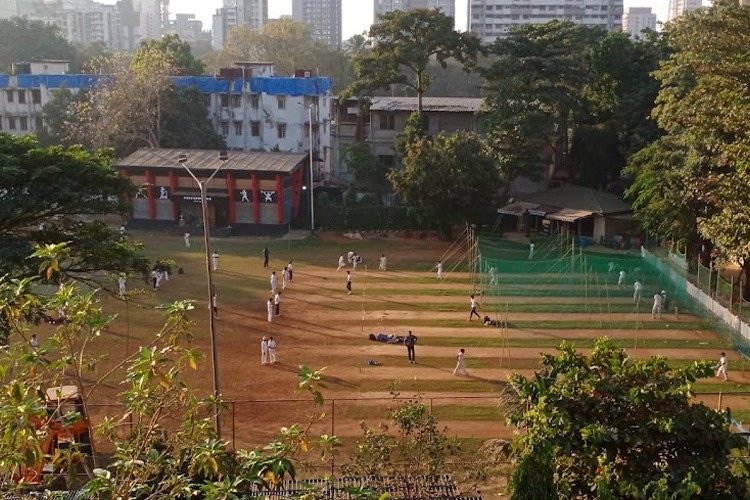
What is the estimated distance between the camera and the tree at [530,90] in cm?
4041

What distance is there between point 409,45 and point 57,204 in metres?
27.2

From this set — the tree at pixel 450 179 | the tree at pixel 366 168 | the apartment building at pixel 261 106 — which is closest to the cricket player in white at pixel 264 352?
the tree at pixel 450 179

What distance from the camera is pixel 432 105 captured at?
161ft

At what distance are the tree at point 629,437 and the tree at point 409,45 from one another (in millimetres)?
34104

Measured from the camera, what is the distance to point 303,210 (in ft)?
147

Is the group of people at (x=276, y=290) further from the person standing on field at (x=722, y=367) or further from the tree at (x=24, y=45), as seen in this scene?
the tree at (x=24, y=45)

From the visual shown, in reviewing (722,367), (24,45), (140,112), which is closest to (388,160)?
(140,112)

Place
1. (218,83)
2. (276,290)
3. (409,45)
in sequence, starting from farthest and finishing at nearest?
(218,83), (409,45), (276,290)

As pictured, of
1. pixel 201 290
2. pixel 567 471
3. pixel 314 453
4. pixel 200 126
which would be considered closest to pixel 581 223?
pixel 201 290

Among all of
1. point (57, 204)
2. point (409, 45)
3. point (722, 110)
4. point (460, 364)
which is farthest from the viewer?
point (409, 45)

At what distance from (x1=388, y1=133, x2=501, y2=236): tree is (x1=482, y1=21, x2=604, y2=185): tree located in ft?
8.60

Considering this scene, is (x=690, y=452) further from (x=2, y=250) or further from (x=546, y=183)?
(x=546, y=183)

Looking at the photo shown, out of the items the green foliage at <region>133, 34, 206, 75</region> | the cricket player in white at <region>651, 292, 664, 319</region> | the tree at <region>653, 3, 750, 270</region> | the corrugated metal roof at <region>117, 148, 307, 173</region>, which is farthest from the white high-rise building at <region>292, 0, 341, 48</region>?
the tree at <region>653, 3, 750, 270</region>

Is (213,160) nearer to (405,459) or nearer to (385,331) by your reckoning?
(385,331)
